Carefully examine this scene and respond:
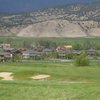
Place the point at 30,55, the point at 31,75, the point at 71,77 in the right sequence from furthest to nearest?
the point at 30,55 < the point at 31,75 < the point at 71,77

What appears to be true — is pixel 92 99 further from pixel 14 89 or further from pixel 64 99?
pixel 14 89

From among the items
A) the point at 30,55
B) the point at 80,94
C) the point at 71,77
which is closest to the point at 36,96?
the point at 80,94

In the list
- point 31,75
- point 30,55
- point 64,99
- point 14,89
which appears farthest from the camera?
point 30,55

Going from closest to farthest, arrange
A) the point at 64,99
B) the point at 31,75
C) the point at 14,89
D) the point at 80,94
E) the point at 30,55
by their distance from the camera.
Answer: the point at 64,99
the point at 80,94
the point at 14,89
the point at 31,75
the point at 30,55

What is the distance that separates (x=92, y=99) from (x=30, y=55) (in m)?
133

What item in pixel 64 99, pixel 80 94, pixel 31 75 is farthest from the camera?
pixel 31 75

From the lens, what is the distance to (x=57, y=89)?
68.8ft

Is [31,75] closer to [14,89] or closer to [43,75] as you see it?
[43,75]

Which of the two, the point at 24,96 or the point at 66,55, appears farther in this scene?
the point at 66,55

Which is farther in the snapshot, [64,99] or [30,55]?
[30,55]

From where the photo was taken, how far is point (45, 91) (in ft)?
66.5

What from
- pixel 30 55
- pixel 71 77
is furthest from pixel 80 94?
pixel 30 55

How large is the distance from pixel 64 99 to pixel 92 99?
1.37 m

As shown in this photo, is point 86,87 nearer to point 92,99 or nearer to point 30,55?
point 92,99
